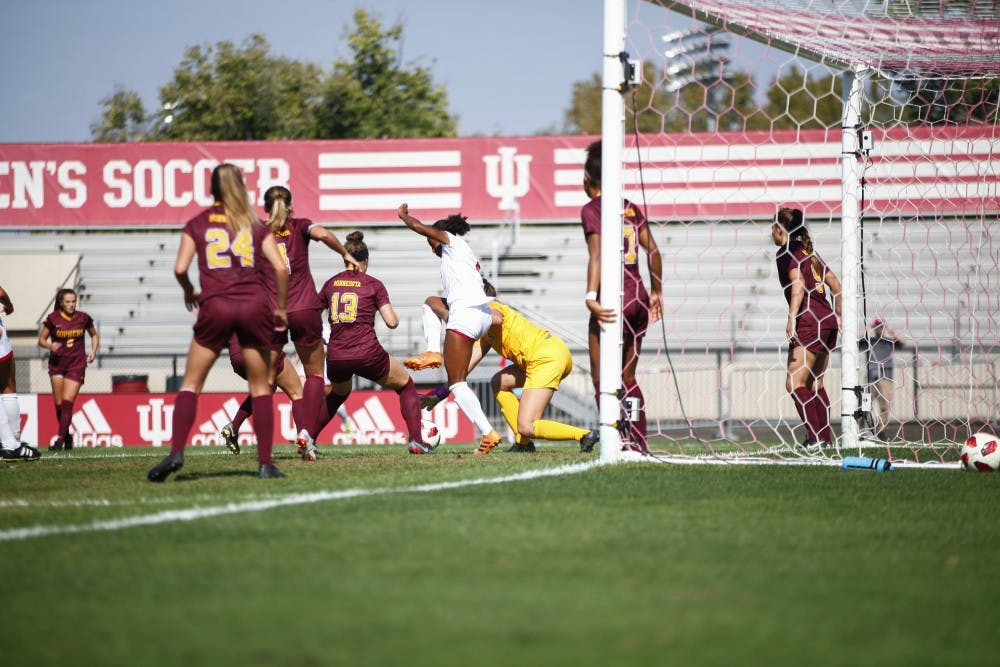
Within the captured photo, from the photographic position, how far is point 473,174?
24.7m

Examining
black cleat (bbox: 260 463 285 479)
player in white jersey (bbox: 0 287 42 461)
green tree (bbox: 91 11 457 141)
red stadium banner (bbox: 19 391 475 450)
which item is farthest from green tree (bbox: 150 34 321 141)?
black cleat (bbox: 260 463 285 479)

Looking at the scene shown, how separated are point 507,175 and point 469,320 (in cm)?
1512

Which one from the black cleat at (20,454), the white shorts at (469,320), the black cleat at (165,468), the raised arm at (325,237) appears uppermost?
the raised arm at (325,237)

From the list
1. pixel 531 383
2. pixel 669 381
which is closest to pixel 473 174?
pixel 669 381

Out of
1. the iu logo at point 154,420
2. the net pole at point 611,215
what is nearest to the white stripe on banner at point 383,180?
the iu logo at point 154,420

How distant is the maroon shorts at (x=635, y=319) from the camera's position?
28.2 ft

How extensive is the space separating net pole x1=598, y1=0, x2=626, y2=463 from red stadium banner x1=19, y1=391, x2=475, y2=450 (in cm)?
974

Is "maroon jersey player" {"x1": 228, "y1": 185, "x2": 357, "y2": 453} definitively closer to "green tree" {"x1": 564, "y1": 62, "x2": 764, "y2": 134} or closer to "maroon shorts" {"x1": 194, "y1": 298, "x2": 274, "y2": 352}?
"maroon shorts" {"x1": 194, "y1": 298, "x2": 274, "y2": 352}

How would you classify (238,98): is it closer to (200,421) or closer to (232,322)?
(200,421)

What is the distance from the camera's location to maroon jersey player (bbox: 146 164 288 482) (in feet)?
22.5

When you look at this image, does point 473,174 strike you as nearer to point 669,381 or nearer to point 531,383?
point 669,381

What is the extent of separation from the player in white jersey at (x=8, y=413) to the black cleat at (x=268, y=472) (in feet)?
12.7

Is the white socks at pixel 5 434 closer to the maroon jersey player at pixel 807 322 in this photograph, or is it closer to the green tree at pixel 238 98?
the maroon jersey player at pixel 807 322

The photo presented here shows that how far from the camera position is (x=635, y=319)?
869cm
